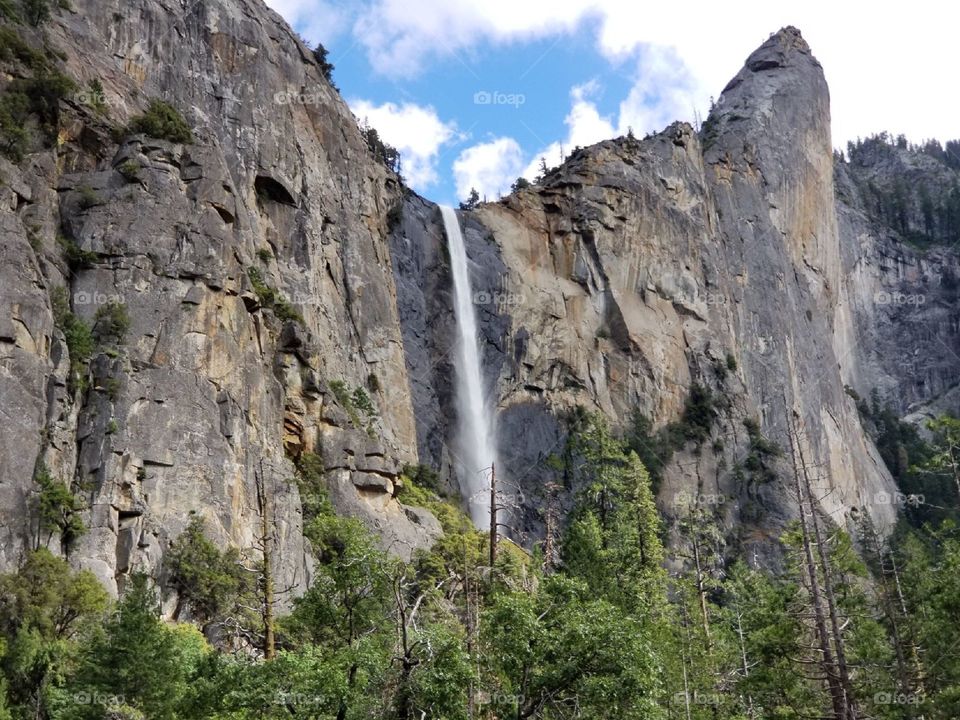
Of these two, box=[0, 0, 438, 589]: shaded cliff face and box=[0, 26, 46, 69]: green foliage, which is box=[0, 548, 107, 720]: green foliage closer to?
box=[0, 0, 438, 589]: shaded cliff face

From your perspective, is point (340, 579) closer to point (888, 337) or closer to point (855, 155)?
point (888, 337)

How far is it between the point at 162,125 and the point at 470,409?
29.4 m

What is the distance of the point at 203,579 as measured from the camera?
106 ft

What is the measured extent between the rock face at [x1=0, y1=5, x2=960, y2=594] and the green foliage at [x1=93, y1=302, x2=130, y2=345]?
0.36 metres

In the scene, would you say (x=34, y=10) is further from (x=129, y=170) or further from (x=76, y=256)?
Answer: (x=76, y=256)

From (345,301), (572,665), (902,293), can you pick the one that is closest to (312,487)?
(345,301)

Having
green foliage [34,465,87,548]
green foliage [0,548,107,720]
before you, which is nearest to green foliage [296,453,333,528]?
green foliage [34,465,87,548]

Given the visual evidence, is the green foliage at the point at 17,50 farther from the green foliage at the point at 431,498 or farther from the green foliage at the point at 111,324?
the green foliage at the point at 431,498

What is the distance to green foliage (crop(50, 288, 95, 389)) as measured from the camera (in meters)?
34.2

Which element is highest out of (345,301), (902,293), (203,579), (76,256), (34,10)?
(902,293)

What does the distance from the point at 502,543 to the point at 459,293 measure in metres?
27.1

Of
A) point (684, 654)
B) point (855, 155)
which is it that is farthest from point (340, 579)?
point (855, 155)

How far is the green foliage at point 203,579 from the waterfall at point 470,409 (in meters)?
26.9

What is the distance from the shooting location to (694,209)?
84812 mm
